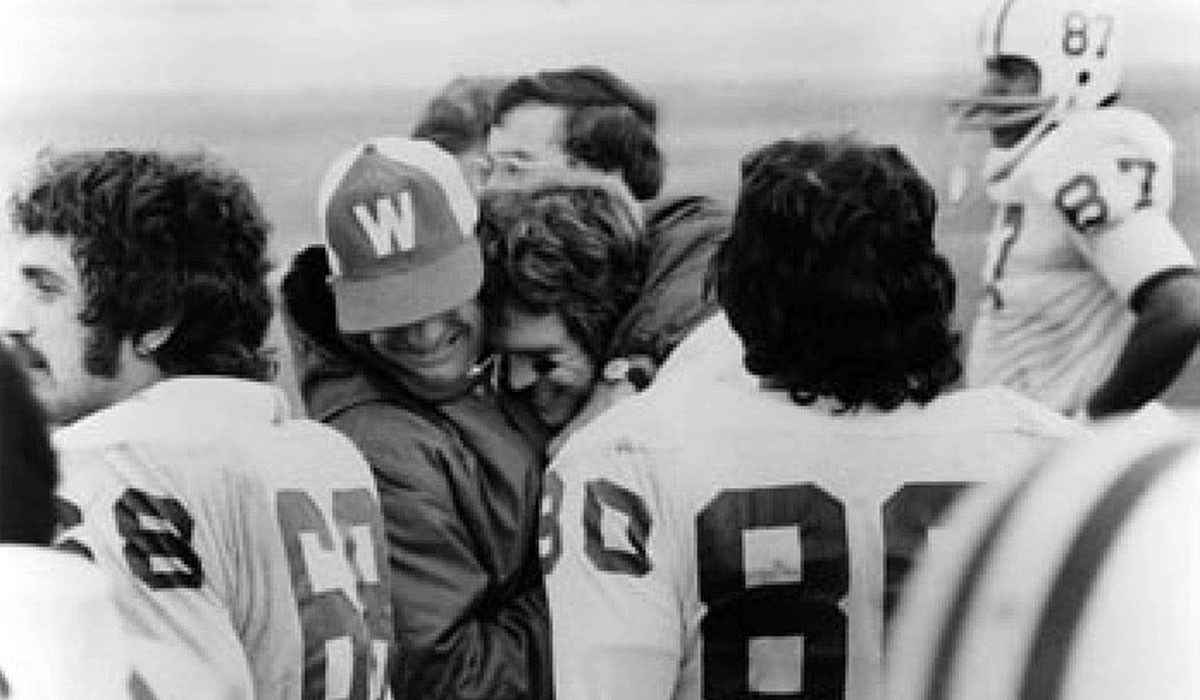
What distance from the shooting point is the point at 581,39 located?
253cm

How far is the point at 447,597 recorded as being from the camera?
8.44 ft

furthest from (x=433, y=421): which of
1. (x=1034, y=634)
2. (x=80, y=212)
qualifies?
(x=1034, y=634)

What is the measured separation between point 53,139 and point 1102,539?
0.99 m

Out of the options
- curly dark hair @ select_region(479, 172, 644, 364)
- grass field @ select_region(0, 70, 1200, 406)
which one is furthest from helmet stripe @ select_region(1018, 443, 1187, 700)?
curly dark hair @ select_region(479, 172, 644, 364)

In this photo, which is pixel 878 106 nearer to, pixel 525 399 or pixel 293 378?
pixel 525 399

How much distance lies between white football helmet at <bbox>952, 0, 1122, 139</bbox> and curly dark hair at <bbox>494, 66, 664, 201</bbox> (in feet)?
0.89

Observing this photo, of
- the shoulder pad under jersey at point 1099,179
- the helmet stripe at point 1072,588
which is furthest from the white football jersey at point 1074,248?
the helmet stripe at point 1072,588

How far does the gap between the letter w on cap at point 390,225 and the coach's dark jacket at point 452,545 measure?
0.08m

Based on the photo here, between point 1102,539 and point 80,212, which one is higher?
point 80,212

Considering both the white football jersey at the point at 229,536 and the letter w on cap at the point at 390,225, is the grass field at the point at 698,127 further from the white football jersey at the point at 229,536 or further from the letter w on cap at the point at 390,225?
the white football jersey at the point at 229,536

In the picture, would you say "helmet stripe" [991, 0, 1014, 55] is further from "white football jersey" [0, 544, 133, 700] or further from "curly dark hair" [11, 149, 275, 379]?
"white football jersey" [0, 544, 133, 700]

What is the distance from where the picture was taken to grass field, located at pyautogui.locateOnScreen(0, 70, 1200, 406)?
253 centimetres

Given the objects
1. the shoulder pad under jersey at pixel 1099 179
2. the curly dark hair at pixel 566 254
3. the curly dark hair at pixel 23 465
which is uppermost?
the shoulder pad under jersey at pixel 1099 179

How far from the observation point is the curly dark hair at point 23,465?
2.57 m
